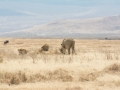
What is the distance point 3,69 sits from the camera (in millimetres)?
18344

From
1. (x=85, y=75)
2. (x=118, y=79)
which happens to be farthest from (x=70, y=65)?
(x=118, y=79)

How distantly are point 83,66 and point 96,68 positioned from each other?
82cm

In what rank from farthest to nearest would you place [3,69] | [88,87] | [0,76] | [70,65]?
1. [70,65]
2. [3,69]
3. [0,76]
4. [88,87]

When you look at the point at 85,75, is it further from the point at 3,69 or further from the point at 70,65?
the point at 3,69

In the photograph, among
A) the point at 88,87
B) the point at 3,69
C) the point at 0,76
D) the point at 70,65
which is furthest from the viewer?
the point at 70,65

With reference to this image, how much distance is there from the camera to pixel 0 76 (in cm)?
1722

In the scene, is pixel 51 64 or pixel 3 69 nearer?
pixel 3 69

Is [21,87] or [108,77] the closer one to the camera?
[21,87]

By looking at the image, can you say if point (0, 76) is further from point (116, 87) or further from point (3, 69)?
point (116, 87)

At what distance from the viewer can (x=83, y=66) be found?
1948cm

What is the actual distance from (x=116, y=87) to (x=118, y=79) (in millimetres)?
1226

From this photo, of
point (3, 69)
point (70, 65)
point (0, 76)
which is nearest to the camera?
point (0, 76)

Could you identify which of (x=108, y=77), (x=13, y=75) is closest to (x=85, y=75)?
(x=108, y=77)

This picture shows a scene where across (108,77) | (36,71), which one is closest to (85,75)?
(108,77)
